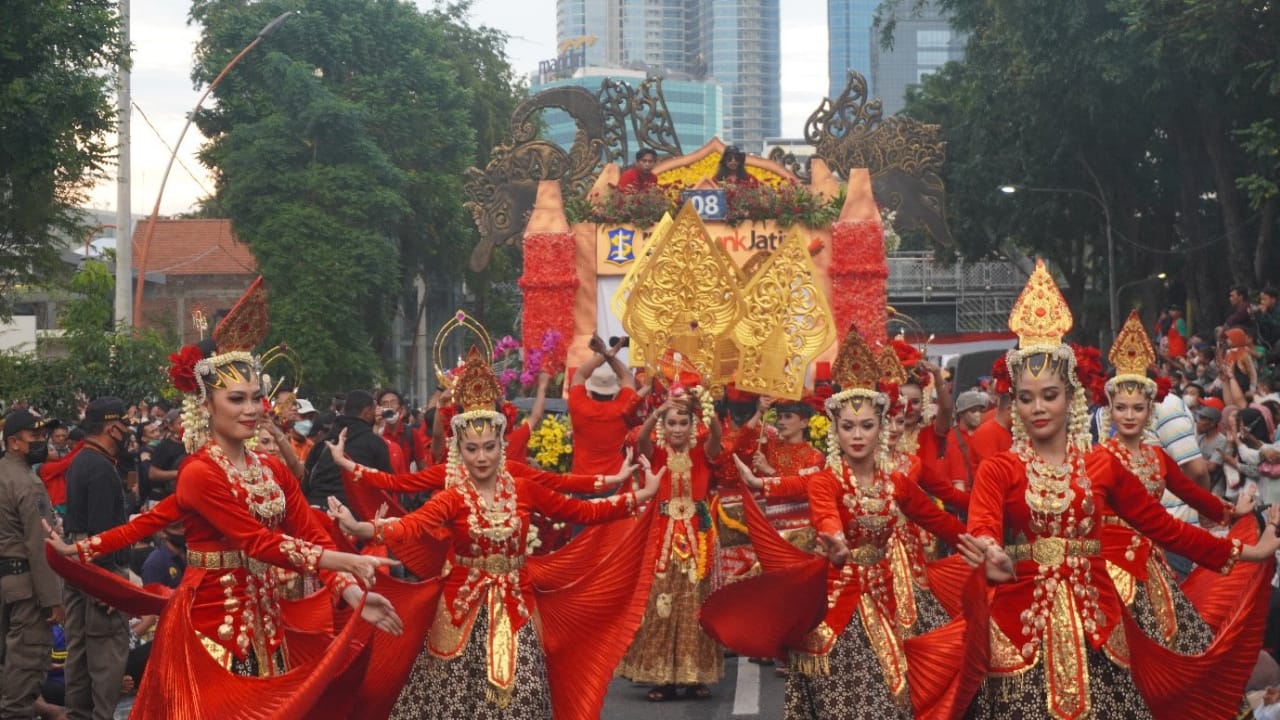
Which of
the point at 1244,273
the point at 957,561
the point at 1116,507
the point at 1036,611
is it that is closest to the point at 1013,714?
the point at 1036,611

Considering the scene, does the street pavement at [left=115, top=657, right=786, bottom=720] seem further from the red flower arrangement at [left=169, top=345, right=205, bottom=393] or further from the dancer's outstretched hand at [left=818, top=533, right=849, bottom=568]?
the red flower arrangement at [left=169, top=345, right=205, bottom=393]

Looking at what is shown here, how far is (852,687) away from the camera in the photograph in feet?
27.1

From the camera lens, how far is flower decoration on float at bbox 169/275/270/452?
7824 millimetres

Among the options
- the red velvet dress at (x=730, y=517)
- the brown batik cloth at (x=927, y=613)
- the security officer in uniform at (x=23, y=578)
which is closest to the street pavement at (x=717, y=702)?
the red velvet dress at (x=730, y=517)

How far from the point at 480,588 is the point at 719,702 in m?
3.29

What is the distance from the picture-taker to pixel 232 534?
7.41m

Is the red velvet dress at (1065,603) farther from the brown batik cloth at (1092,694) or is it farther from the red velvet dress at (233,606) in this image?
the red velvet dress at (233,606)

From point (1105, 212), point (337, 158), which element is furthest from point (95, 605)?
point (337, 158)

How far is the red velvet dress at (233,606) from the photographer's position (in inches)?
288

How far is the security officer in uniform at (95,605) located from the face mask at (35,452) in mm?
205

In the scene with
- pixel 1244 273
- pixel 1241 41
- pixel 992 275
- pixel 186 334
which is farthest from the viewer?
pixel 992 275

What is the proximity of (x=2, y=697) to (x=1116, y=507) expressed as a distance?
20.8ft

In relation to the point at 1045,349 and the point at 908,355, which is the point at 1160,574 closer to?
the point at 1045,349

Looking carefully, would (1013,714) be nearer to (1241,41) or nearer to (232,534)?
(232,534)
